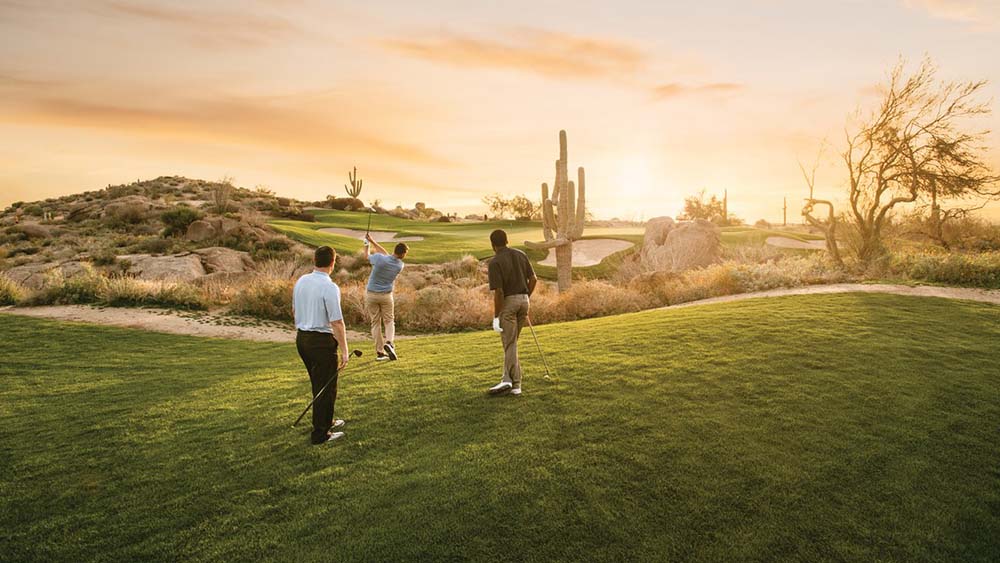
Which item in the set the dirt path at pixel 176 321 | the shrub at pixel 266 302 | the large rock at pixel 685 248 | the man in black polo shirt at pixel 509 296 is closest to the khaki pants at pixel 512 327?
the man in black polo shirt at pixel 509 296

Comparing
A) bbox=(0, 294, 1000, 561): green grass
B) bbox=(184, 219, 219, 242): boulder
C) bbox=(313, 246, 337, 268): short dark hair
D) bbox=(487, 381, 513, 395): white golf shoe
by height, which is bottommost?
bbox=(0, 294, 1000, 561): green grass

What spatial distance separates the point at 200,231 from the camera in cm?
3519

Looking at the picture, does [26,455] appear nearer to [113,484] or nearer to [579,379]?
[113,484]

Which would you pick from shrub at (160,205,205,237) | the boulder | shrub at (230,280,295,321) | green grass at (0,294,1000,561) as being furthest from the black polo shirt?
shrub at (160,205,205,237)

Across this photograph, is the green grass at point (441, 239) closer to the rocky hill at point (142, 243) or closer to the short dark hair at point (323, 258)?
the rocky hill at point (142, 243)

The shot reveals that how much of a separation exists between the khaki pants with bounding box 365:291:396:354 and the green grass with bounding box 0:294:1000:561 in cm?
125

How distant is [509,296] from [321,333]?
287 centimetres

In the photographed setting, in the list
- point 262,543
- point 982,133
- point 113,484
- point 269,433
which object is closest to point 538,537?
point 262,543

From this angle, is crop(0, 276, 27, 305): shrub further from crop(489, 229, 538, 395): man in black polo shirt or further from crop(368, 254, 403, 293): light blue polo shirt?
crop(489, 229, 538, 395): man in black polo shirt

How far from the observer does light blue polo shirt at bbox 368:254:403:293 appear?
1073 centimetres

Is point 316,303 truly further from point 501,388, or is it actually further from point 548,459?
point 548,459

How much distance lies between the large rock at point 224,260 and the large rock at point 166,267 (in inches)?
18.3

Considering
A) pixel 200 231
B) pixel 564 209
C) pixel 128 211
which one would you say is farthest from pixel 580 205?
pixel 128 211

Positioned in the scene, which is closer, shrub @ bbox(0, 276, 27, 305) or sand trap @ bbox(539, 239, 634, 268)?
shrub @ bbox(0, 276, 27, 305)
